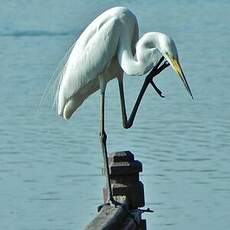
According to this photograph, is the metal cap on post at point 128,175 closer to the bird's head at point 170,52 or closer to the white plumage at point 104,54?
the bird's head at point 170,52

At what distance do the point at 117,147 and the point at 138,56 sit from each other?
15.5ft

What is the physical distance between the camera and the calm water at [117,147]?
10305 mm

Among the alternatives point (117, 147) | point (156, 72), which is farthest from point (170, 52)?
point (117, 147)

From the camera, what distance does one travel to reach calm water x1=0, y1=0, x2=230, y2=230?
10.3 metres

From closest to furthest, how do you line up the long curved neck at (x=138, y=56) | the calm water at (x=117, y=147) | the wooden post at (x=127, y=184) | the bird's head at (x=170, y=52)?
the wooden post at (x=127, y=184)
the bird's head at (x=170, y=52)
the long curved neck at (x=138, y=56)
the calm water at (x=117, y=147)

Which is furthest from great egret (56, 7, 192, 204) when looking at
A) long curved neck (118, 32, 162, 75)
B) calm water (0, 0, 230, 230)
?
calm water (0, 0, 230, 230)

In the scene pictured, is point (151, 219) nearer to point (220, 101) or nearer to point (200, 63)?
point (220, 101)

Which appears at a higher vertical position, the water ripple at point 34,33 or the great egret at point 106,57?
the great egret at point 106,57

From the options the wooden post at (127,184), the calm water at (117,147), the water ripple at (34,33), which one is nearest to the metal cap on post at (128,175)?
the wooden post at (127,184)

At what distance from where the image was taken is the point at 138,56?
7625mm

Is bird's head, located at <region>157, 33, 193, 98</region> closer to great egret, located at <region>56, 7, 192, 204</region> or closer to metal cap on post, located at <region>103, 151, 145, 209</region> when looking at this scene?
great egret, located at <region>56, 7, 192, 204</region>

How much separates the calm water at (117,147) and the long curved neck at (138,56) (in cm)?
245

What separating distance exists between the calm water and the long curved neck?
8.03ft

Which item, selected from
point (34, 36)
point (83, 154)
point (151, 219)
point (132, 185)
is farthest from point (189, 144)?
point (34, 36)
